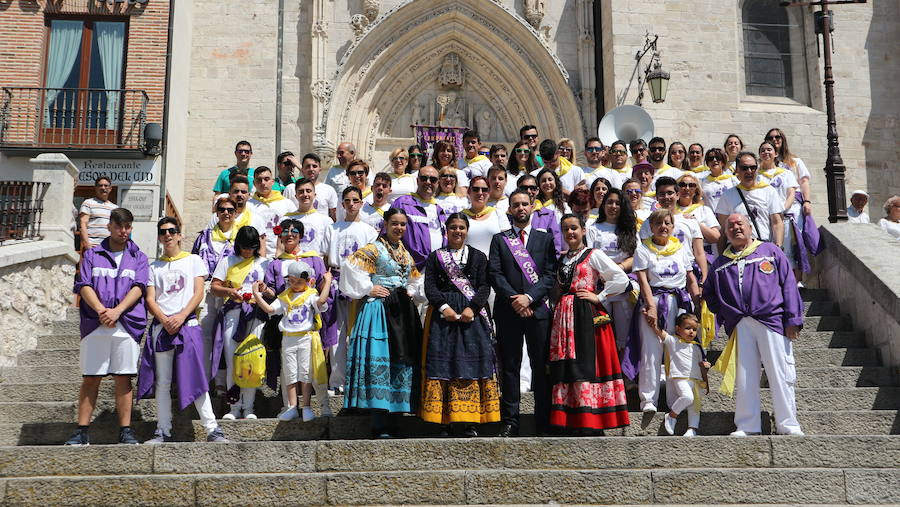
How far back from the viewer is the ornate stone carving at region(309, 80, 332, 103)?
15727mm

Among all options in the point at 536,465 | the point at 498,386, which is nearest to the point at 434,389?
the point at 498,386

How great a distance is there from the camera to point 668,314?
7262 millimetres

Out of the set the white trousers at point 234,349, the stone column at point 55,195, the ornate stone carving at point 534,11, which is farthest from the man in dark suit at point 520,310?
the ornate stone carving at point 534,11

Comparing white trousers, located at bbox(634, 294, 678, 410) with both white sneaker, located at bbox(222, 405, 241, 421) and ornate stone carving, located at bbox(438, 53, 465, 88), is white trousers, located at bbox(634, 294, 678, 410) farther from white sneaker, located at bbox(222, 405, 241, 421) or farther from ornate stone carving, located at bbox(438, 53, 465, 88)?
ornate stone carving, located at bbox(438, 53, 465, 88)

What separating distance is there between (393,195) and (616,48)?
28.0ft

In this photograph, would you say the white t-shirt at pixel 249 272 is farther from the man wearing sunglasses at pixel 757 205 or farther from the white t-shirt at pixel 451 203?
Result: the man wearing sunglasses at pixel 757 205

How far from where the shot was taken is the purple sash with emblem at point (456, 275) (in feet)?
22.2

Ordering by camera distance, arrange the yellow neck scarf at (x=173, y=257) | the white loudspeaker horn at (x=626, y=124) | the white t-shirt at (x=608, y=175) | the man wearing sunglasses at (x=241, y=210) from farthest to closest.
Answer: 1. the white loudspeaker horn at (x=626, y=124)
2. the white t-shirt at (x=608, y=175)
3. the man wearing sunglasses at (x=241, y=210)
4. the yellow neck scarf at (x=173, y=257)

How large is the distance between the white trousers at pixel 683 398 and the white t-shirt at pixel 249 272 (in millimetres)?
3504

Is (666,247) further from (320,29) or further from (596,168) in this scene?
(320,29)

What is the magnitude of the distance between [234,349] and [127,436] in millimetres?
1113

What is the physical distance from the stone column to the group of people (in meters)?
2.72

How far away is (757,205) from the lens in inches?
364

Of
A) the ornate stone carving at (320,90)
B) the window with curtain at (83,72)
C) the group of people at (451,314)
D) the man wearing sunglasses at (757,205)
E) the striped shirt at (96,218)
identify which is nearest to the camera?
the group of people at (451,314)
